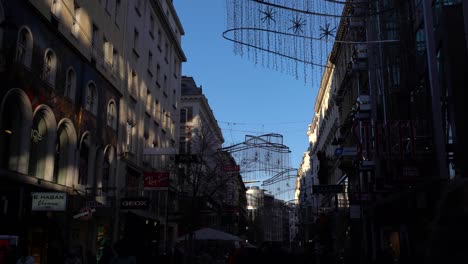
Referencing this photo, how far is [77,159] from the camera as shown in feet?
81.0

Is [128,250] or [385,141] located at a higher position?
[385,141]

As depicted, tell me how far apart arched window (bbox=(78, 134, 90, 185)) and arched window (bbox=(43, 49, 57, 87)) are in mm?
4275

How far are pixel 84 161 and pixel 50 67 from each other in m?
5.90

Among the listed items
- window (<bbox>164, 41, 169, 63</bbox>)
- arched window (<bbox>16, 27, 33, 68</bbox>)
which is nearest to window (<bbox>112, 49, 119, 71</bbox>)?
arched window (<bbox>16, 27, 33, 68</bbox>)

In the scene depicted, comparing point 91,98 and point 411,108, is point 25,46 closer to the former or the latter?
point 91,98

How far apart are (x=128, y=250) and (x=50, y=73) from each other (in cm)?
1670

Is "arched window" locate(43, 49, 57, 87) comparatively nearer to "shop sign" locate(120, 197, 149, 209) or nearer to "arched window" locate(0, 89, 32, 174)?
"arched window" locate(0, 89, 32, 174)

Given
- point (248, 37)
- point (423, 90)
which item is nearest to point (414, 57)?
point (423, 90)

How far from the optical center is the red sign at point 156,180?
2895 cm

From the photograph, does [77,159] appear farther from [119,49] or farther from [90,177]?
[119,49]

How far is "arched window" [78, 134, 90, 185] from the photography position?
25.7 m

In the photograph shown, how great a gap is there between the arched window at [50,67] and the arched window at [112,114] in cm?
775

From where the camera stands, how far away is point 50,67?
2198 centimetres

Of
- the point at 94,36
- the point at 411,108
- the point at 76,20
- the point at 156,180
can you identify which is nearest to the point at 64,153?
the point at 76,20
